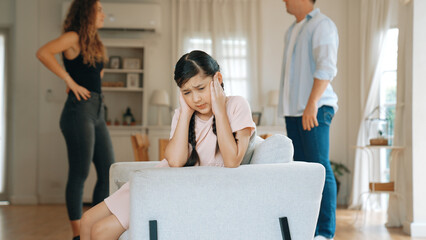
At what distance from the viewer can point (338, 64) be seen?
234 inches

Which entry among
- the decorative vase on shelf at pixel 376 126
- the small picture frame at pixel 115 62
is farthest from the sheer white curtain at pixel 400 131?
the small picture frame at pixel 115 62

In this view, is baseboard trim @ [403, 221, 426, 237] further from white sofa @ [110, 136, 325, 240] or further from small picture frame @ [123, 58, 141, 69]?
small picture frame @ [123, 58, 141, 69]

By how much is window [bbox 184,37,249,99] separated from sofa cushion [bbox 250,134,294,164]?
418cm

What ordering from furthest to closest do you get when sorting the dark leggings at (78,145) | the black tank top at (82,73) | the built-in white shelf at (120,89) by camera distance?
the built-in white shelf at (120,89)
the black tank top at (82,73)
the dark leggings at (78,145)

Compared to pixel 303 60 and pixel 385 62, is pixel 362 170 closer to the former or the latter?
pixel 385 62

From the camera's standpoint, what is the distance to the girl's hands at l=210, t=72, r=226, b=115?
1.74m

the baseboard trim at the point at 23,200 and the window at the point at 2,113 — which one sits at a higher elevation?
the window at the point at 2,113

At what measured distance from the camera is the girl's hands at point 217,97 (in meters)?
1.74

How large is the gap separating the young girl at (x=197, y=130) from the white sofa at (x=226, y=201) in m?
0.19

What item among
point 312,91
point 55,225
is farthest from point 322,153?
point 55,225

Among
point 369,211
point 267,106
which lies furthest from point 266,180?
point 267,106

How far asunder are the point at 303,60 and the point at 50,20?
4079mm

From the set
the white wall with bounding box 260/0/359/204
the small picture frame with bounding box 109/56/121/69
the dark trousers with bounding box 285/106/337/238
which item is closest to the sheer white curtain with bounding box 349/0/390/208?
the white wall with bounding box 260/0/359/204

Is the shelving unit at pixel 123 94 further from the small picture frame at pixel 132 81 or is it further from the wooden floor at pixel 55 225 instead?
the wooden floor at pixel 55 225
